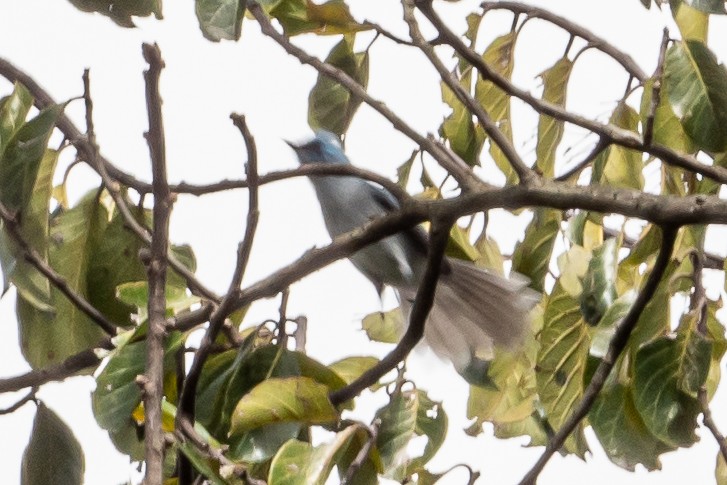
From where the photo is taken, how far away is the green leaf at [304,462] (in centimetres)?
125

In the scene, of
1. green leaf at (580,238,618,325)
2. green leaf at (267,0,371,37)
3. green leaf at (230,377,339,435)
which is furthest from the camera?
green leaf at (267,0,371,37)

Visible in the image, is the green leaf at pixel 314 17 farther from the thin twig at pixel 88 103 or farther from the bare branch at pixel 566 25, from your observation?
the thin twig at pixel 88 103

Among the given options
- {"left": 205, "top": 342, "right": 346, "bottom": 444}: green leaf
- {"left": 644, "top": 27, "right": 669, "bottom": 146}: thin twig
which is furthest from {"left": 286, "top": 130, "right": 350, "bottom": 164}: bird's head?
{"left": 644, "top": 27, "right": 669, "bottom": 146}: thin twig

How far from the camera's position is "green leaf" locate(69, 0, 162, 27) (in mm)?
1585

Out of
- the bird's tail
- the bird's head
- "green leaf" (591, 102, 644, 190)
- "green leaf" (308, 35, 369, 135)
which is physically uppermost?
the bird's head

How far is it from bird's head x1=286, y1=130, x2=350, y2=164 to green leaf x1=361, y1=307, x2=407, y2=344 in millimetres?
713

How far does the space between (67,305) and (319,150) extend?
3.80ft

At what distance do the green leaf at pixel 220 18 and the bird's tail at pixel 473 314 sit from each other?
2.85ft

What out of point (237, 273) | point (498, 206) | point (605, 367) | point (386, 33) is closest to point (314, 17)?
point (386, 33)

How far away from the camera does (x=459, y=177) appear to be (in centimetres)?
153

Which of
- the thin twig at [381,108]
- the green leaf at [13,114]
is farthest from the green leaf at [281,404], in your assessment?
the green leaf at [13,114]

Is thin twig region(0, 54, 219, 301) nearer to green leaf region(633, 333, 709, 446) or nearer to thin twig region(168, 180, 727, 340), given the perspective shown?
thin twig region(168, 180, 727, 340)

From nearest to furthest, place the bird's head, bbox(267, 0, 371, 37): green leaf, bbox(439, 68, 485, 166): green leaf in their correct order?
1. bbox(267, 0, 371, 37): green leaf
2. bbox(439, 68, 485, 166): green leaf
3. the bird's head

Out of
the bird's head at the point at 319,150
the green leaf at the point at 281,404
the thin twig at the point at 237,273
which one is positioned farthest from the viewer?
the bird's head at the point at 319,150
